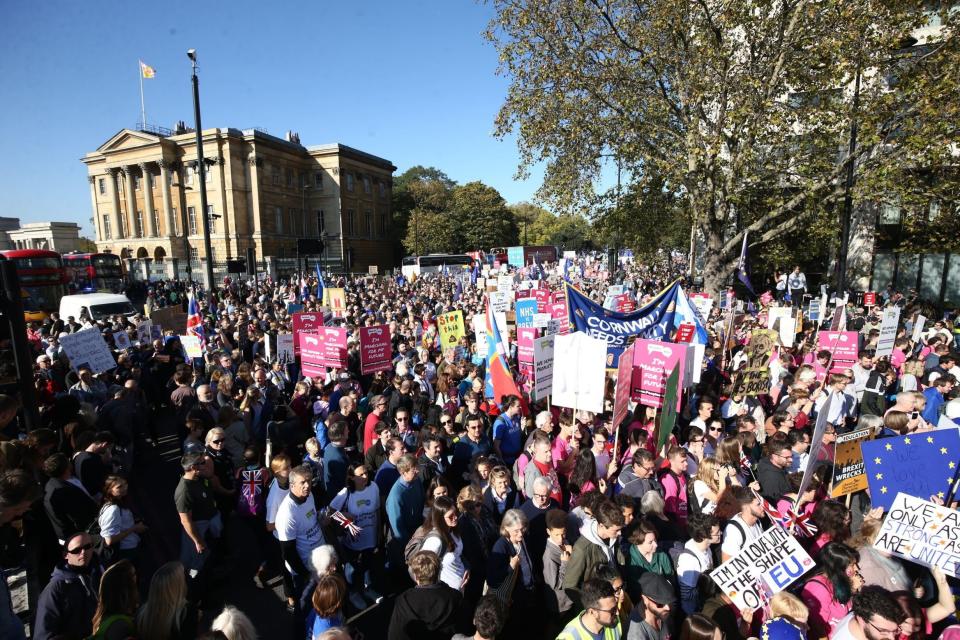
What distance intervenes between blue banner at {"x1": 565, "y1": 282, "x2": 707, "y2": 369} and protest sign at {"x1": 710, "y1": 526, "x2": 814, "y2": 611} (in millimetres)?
5044

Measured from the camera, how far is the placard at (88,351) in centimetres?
832

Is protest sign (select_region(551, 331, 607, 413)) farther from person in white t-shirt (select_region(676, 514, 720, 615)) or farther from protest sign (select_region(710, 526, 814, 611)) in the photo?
protest sign (select_region(710, 526, 814, 611))

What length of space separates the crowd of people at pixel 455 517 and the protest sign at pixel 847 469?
207mm

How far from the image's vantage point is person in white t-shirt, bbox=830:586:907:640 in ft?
8.98

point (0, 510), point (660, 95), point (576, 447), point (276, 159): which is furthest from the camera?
point (276, 159)

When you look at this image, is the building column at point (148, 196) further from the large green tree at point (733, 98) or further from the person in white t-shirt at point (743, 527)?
the person in white t-shirt at point (743, 527)

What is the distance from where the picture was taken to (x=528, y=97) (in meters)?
18.1

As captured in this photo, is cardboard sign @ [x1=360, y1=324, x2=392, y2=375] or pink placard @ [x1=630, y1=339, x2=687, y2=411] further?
cardboard sign @ [x1=360, y1=324, x2=392, y2=375]

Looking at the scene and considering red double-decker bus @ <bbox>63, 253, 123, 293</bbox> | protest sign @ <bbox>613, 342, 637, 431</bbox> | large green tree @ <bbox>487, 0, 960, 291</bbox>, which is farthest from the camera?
red double-decker bus @ <bbox>63, 253, 123, 293</bbox>

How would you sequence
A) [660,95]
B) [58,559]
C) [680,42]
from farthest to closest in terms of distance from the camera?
[660,95] → [680,42] → [58,559]

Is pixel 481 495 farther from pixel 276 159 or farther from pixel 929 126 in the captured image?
pixel 276 159

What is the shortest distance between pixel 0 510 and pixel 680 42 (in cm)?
1986

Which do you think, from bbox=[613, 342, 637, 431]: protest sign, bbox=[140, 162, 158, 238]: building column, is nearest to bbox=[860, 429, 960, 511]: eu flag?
bbox=[613, 342, 637, 431]: protest sign

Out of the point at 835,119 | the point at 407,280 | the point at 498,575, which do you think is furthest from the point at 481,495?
the point at 407,280
